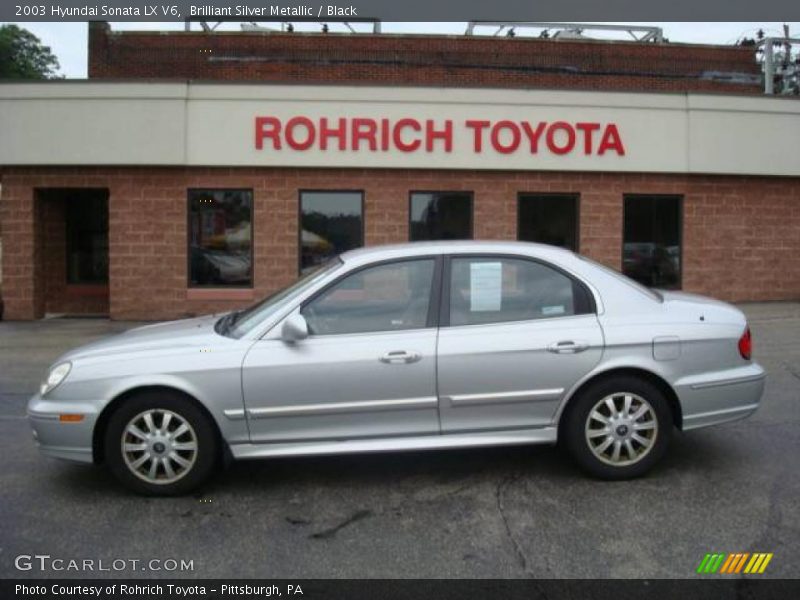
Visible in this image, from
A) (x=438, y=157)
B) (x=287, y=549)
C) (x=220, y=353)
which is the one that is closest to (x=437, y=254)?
(x=220, y=353)

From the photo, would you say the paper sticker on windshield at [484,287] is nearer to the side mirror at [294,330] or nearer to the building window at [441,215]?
the side mirror at [294,330]

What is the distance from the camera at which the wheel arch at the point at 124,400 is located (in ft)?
15.3

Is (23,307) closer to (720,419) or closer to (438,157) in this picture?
(438,157)

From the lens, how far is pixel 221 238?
1346 cm

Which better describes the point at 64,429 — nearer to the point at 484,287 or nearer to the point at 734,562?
the point at 484,287

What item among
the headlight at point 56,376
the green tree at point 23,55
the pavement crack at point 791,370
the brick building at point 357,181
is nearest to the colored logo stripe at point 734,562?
the headlight at point 56,376

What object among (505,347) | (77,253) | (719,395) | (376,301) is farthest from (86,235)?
(719,395)

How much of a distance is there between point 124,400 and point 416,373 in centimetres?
177

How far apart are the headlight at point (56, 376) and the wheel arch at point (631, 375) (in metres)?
3.05

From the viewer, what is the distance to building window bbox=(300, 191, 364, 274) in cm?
1341

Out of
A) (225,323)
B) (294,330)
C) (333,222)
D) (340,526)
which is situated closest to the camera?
(340,526)

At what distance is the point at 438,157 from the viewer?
13234 mm

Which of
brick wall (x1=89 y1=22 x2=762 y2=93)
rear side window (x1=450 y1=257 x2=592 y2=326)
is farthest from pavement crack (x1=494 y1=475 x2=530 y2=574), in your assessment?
brick wall (x1=89 y1=22 x2=762 y2=93)

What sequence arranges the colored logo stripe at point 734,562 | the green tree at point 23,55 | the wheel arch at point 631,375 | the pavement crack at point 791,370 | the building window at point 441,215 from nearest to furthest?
the colored logo stripe at point 734,562, the wheel arch at point 631,375, the pavement crack at point 791,370, the building window at point 441,215, the green tree at point 23,55
